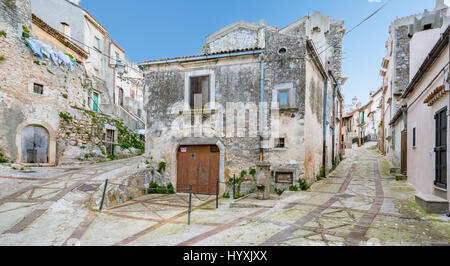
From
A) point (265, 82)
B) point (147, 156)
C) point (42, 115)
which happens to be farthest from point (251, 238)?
point (42, 115)

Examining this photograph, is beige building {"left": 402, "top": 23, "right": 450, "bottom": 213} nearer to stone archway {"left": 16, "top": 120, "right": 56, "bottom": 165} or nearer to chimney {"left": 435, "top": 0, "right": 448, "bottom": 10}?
chimney {"left": 435, "top": 0, "right": 448, "bottom": 10}

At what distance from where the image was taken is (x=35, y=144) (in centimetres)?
1326

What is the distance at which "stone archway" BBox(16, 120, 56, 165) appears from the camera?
41.3ft

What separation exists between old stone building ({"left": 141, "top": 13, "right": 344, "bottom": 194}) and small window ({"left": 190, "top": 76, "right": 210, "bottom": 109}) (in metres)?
0.04

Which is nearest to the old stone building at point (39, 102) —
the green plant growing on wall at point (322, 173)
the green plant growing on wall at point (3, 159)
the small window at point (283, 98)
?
the green plant growing on wall at point (3, 159)

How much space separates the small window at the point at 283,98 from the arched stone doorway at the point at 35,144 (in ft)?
41.9

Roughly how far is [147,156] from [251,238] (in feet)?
25.3

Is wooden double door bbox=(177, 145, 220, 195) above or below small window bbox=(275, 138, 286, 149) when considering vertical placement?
below

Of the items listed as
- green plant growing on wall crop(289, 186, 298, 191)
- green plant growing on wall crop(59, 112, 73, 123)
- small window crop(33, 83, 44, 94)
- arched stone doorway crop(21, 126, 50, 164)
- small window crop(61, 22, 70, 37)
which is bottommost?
green plant growing on wall crop(289, 186, 298, 191)

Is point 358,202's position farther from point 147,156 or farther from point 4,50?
point 4,50

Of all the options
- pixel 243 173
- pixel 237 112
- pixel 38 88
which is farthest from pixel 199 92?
pixel 38 88

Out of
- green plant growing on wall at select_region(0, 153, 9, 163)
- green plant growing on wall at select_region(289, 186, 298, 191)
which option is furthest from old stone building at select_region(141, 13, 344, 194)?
green plant growing on wall at select_region(0, 153, 9, 163)

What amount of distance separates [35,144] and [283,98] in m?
13.1

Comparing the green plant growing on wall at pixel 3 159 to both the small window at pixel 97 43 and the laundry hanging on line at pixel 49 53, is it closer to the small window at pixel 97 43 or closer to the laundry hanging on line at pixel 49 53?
the laundry hanging on line at pixel 49 53
